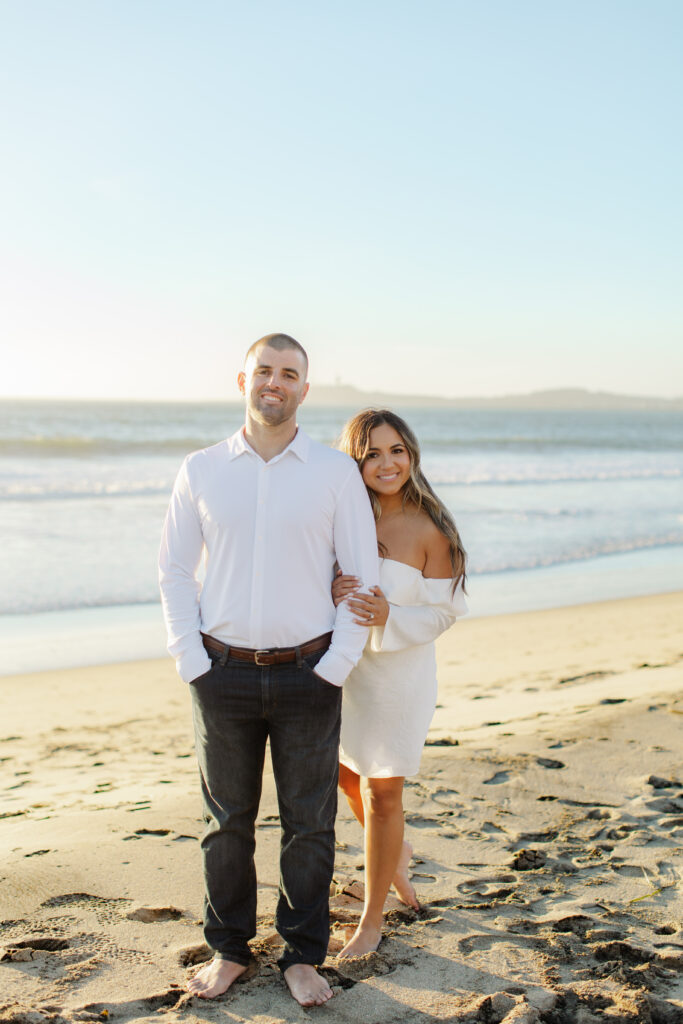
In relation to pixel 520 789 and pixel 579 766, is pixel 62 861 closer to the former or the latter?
pixel 520 789

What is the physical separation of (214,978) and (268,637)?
116 centimetres

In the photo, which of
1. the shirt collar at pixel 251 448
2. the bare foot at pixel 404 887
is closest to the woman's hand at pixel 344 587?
the shirt collar at pixel 251 448

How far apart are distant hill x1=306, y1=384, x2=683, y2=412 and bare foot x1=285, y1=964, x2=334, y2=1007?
345 ft

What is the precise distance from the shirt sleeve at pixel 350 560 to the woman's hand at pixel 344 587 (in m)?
0.02

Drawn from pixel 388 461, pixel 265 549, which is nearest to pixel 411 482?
pixel 388 461

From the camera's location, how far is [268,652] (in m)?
2.81

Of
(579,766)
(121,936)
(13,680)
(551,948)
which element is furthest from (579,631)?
(121,936)

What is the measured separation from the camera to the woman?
3121 mm

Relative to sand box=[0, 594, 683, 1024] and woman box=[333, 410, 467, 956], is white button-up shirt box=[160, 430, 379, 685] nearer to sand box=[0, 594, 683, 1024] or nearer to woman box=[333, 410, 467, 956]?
woman box=[333, 410, 467, 956]

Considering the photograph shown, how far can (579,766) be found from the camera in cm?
482

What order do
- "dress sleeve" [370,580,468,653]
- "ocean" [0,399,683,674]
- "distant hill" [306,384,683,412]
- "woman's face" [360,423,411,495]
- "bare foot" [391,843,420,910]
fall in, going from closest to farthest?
"dress sleeve" [370,580,468,653] → "woman's face" [360,423,411,495] → "bare foot" [391,843,420,910] → "ocean" [0,399,683,674] → "distant hill" [306,384,683,412]

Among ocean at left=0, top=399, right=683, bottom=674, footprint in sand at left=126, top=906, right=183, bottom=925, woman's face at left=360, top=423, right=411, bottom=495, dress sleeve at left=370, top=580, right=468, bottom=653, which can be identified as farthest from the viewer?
ocean at left=0, top=399, right=683, bottom=674

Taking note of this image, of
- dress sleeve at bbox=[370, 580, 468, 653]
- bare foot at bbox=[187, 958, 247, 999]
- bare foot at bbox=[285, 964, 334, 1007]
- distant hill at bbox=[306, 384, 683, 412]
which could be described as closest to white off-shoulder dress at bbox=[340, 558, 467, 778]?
dress sleeve at bbox=[370, 580, 468, 653]

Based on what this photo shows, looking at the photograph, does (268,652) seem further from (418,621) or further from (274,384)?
(274,384)
